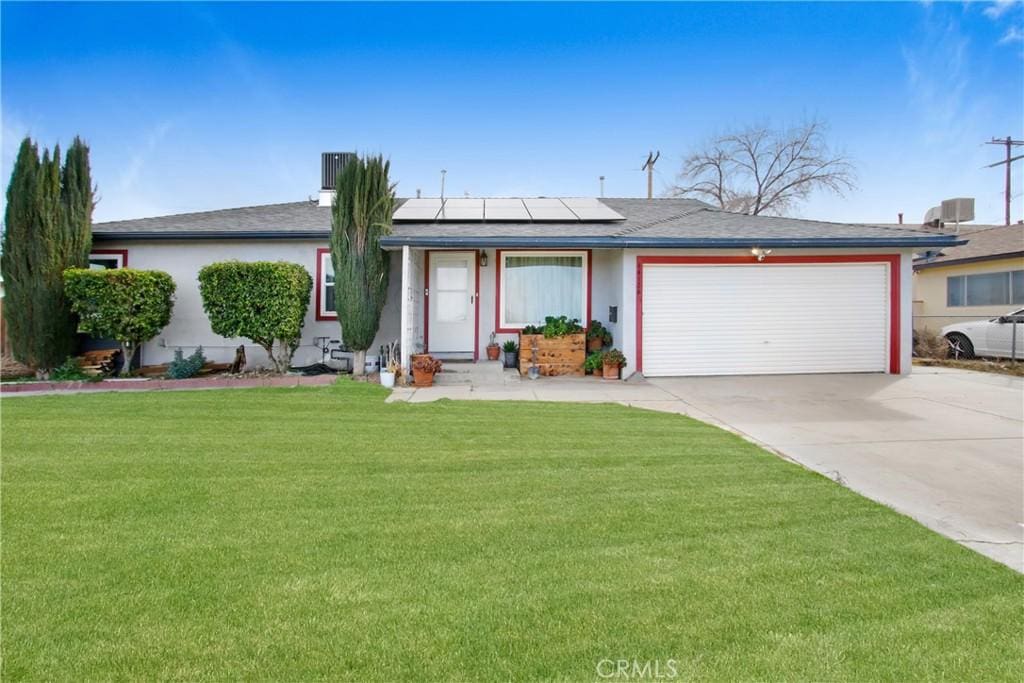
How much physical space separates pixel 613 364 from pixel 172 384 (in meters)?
7.56

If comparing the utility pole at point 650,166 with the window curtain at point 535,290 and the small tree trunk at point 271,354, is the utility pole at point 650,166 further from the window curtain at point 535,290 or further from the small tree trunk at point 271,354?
the small tree trunk at point 271,354

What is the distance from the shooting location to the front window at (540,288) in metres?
11.1

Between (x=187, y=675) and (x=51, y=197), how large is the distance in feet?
34.7

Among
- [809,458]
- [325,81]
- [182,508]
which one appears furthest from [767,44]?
[182,508]

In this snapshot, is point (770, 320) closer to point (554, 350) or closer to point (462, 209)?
point (554, 350)

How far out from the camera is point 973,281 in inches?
579

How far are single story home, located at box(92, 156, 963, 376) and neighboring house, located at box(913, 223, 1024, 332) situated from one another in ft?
14.6

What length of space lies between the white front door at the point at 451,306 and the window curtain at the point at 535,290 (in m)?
0.80

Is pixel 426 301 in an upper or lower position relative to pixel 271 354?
upper

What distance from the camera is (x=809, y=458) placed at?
187 inches

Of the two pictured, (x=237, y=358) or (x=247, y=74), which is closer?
(x=237, y=358)

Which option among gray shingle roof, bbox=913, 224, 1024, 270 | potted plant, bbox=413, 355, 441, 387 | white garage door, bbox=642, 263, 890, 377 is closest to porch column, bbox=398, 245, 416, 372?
potted plant, bbox=413, 355, 441, 387

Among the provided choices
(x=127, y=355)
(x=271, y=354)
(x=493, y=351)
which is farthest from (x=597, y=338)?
(x=127, y=355)

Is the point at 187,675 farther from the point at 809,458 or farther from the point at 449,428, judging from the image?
the point at 809,458
